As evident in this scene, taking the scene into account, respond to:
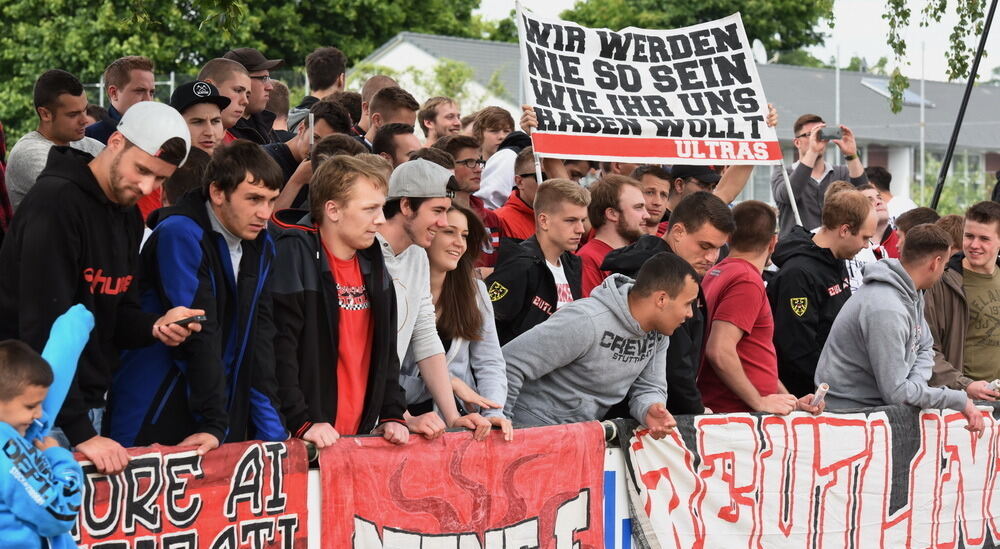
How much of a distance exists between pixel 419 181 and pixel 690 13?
53856 millimetres

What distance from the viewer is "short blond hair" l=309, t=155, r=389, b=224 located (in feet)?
17.9

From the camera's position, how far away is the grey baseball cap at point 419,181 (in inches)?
234

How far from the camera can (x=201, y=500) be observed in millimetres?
4898

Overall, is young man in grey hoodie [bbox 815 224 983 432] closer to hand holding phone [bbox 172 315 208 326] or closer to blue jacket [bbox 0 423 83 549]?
hand holding phone [bbox 172 315 208 326]

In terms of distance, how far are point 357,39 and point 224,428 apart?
41388 mm

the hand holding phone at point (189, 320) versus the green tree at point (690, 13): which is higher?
the green tree at point (690, 13)

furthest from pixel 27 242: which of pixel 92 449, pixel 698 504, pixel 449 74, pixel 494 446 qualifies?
pixel 449 74

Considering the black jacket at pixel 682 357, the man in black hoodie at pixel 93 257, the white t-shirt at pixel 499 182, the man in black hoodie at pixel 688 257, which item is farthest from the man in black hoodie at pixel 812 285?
the man in black hoodie at pixel 93 257

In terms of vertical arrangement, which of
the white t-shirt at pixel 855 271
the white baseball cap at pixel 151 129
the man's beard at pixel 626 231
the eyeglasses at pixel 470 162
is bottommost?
the white t-shirt at pixel 855 271

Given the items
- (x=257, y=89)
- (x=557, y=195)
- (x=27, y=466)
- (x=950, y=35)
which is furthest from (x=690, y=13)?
(x=27, y=466)

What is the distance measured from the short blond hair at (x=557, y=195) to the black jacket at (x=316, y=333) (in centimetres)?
168

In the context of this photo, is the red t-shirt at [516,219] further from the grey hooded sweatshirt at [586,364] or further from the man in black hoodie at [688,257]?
the grey hooded sweatshirt at [586,364]

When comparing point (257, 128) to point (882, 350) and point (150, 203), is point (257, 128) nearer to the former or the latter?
point (150, 203)

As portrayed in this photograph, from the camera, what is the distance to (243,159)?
504 cm
